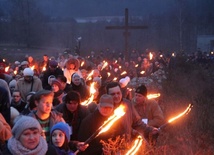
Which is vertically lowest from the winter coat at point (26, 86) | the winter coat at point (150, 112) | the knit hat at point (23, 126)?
the winter coat at point (150, 112)

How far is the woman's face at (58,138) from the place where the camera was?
16.2ft

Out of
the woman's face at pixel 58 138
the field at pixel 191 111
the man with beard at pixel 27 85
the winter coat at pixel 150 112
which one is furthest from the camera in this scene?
the man with beard at pixel 27 85

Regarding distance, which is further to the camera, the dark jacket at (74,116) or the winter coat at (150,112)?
the winter coat at (150,112)

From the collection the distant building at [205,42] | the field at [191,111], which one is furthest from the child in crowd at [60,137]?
the distant building at [205,42]

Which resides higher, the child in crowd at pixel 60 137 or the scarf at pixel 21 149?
the scarf at pixel 21 149

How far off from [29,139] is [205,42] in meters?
51.8

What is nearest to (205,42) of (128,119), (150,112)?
(150,112)

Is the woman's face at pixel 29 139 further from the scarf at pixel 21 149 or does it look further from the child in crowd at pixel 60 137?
the child in crowd at pixel 60 137

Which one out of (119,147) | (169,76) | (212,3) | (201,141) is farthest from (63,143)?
(212,3)

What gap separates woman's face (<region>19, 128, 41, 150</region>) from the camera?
4020 mm

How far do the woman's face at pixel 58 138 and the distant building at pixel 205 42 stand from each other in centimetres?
4865

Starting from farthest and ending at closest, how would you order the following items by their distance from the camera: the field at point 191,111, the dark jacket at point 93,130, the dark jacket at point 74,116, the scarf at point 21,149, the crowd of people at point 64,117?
1. the field at point 191,111
2. the dark jacket at point 74,116
3. the dark jacket at point 93,130
4. the crowd of people at point 64,117
5. the scarf at point 21,149

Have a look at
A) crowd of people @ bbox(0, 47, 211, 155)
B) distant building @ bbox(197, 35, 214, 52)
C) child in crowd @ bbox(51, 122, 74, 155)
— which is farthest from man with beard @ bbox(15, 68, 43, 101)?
distant building @ bbox(197, 35, 214, 52)

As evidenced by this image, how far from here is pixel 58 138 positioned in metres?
4.94
